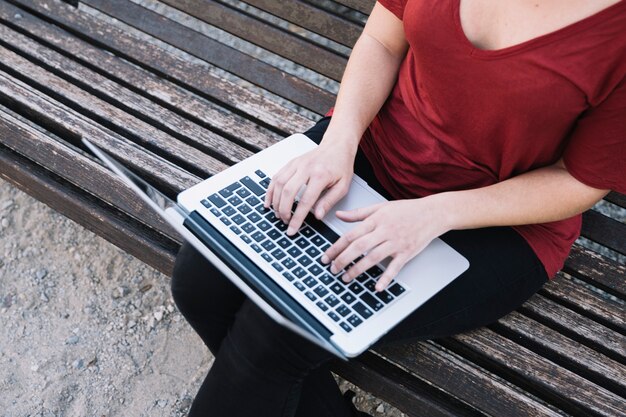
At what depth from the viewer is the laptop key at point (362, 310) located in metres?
1.37

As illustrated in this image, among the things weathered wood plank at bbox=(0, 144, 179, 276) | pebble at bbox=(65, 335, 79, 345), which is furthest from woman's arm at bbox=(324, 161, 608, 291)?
pebble at bbox=(65, 335, 79, 345)

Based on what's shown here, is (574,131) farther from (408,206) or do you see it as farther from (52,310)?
(52,310)

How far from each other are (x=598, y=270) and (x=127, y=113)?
1391 millimetres

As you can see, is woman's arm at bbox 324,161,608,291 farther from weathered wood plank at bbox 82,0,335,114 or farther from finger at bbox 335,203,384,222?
weathered wood plank at bbox 82,0,335,114

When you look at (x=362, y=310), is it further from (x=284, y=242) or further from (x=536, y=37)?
(x=536, y=37)

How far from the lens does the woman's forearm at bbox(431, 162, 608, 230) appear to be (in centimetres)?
143

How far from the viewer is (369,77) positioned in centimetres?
165

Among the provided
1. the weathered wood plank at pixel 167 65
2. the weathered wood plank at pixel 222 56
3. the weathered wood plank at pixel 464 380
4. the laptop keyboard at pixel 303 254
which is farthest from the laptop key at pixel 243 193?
the weathered wood plank at pixel 222 56

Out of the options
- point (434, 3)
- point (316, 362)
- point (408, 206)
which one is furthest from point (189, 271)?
point (434, 3)

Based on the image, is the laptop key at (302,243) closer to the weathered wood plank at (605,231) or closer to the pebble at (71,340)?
the weathered wood plank at (605,231)

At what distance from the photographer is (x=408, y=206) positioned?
4.66ft

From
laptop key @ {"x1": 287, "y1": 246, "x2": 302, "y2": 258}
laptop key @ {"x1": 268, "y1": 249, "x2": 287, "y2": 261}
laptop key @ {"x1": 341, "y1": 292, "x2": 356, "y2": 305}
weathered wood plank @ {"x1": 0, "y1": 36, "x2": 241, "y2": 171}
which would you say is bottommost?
weathered wood plank @ {"x1": 0, "y1": 36, "x2": 241, "y2": 171}

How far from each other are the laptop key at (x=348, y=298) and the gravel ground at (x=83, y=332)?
0.86 metres

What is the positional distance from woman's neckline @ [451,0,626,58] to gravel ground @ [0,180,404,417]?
1193mm
